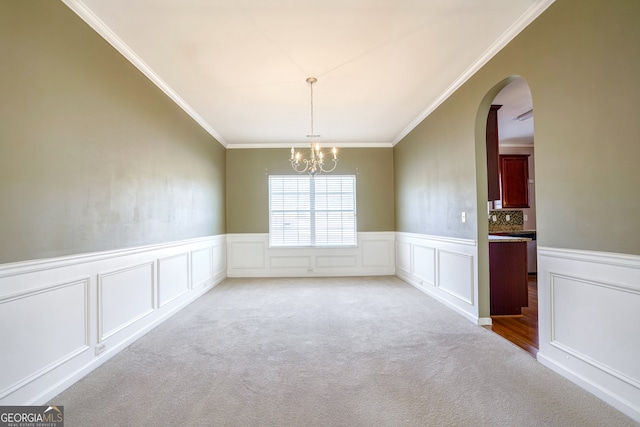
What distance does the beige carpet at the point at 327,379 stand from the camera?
5.56ft

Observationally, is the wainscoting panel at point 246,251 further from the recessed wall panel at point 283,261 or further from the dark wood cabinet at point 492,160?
the dark wood cabinet at point 492,160

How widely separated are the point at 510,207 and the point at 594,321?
4.41m

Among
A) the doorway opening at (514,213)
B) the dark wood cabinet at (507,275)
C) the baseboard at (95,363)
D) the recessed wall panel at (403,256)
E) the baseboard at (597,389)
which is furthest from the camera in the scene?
the recessed wall panel at (403,256)

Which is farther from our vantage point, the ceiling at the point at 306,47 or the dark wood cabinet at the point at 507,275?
the dark wood cabinet at the point at 507,275

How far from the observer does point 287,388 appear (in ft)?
6.54

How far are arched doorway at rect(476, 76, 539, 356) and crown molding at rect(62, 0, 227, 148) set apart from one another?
3.63m

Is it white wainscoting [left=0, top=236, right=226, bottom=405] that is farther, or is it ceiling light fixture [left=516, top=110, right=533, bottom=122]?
ceiling light fixture [left=516, top=110, right=533, bottom=122]

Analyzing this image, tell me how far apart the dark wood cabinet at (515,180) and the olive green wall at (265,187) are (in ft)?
7.64

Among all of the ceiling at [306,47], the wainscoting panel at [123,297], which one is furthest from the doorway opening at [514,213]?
the wainscoting panel at [123,297]

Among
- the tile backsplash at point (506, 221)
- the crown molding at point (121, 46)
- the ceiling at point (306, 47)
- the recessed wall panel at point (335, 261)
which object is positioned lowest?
the recessed wall panel at point (335, 261)

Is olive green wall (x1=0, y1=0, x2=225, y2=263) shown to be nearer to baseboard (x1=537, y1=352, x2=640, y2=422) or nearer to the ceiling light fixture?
baseboard (x1=537, y1=352, x2=640, y2=422)

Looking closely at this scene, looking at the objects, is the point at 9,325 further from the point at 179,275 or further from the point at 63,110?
the point at 179,275

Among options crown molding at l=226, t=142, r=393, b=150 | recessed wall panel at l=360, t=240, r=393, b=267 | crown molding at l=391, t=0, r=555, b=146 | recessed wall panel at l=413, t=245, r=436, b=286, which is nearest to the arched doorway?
crown molding at l=391, t=0, r=555, b=146

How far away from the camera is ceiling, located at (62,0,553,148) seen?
2213mm
